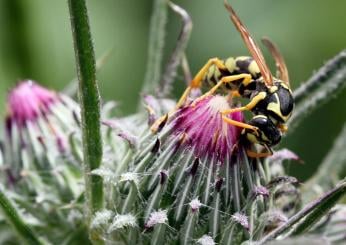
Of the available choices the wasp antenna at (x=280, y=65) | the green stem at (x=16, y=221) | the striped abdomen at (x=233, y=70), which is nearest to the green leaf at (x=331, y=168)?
the wasp antenna at (x=280, y=65)

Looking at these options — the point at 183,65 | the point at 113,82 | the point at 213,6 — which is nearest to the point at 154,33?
the point at 183,65

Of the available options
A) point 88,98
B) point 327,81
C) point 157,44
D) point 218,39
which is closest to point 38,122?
point 157,44

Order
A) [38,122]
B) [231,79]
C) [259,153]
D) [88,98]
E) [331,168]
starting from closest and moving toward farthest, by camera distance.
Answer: [88,98], [259,153], [231,79], [38,122], [331,168]

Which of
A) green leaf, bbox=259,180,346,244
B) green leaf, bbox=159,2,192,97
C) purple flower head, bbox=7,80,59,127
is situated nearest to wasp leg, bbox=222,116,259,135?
green leaf, bbox=259,180,346,244

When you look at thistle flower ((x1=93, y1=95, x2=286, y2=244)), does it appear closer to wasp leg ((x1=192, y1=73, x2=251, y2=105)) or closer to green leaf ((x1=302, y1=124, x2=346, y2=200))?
wasp leg ((x1=192, y1=73, x2=251, y2=105))

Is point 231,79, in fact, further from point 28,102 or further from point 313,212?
point 28,102

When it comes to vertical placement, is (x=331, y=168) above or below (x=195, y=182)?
below

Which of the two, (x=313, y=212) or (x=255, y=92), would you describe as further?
(x=255, y=92)
